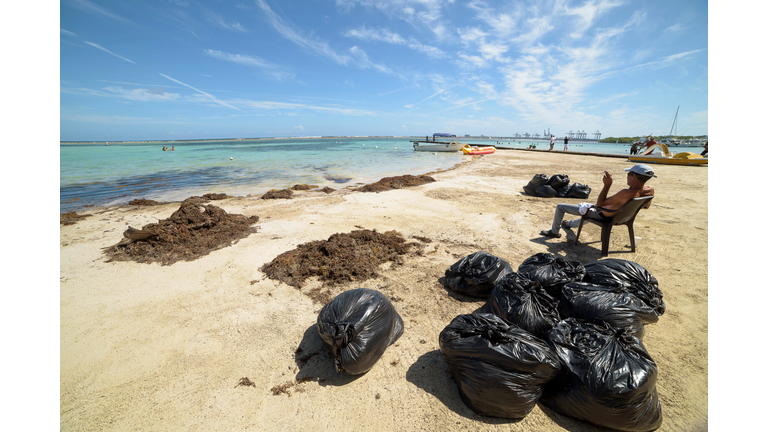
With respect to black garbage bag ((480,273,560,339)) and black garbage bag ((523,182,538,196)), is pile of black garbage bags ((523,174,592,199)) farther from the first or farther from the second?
black garbage bag ((480,273,560,339))

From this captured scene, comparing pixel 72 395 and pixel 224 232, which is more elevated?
pixel 224 232

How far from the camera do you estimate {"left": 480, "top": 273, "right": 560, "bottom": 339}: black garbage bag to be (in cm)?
223

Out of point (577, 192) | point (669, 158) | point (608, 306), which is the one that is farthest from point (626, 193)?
point (669, 158)

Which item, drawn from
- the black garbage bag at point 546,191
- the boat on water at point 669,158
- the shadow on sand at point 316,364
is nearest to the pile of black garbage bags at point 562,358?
the shadow on sand at point 316,364

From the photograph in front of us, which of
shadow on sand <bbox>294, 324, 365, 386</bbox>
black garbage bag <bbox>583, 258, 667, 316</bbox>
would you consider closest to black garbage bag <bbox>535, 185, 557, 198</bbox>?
black garbage bag <bbox>583, 258, 667, 316</bbox>

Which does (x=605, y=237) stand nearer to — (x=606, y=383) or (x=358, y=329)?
(x=606, y=383)

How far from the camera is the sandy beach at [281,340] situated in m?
1.93

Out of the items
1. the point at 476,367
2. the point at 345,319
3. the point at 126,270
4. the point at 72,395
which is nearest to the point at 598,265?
the point at 476,367

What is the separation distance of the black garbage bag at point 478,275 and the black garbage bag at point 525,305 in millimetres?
459

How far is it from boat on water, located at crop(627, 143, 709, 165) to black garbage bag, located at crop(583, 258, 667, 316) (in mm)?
17548

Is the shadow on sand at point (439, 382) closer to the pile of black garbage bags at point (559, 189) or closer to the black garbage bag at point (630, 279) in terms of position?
the black garbage bag at point (630, 279)

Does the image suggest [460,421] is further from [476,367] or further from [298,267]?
[298,267]

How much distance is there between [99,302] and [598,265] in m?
5.83

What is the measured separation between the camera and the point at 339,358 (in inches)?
83.2
